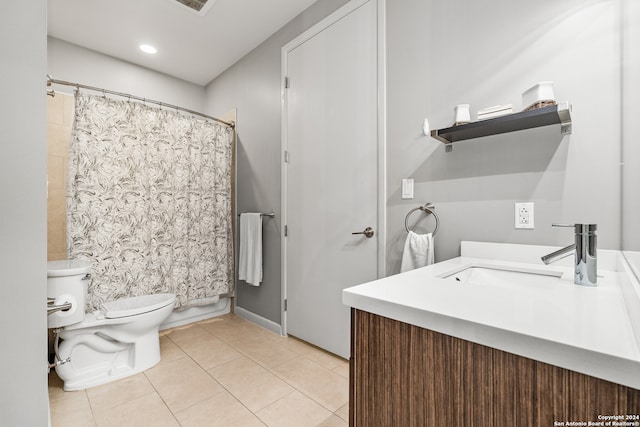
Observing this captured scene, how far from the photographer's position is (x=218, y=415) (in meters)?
1.46

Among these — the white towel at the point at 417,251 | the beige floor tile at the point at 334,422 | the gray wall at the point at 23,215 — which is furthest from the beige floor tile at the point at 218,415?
the white towel at the point at 417,251

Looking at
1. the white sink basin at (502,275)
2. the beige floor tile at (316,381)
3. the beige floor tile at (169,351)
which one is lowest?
the beige floor tile at (169,351)

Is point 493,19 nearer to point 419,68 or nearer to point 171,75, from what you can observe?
point 419,68

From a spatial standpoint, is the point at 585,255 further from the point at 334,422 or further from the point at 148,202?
the point at 148,202

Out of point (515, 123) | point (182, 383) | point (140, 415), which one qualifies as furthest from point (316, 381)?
point (515, 123)

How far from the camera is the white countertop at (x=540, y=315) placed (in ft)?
1.60

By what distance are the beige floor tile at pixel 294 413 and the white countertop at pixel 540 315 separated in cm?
95

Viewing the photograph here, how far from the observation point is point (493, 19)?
136 centimetres

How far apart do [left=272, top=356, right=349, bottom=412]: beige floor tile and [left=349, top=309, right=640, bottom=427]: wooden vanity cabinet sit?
0.88 metres

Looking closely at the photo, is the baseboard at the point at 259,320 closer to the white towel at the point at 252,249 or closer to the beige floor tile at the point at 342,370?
the white towel at the point at 252,249

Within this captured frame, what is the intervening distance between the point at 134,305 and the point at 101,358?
385mm

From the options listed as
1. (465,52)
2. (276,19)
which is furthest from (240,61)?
(465,52)

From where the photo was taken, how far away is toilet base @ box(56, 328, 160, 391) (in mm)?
1724

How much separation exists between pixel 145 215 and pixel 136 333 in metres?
0.89
